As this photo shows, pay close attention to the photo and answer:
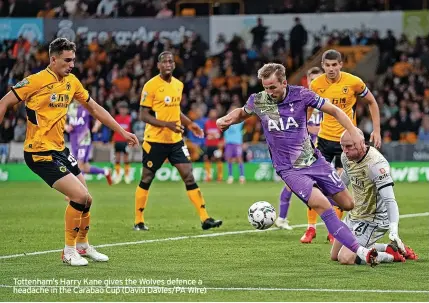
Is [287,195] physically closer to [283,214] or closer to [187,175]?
[283,214]

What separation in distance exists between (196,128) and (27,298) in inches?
252

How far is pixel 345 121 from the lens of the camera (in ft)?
32.2

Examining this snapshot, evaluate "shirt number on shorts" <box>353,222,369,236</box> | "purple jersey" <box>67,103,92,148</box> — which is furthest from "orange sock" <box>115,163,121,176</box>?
"shirt number on shorts" <box>353,222,369,236</box>

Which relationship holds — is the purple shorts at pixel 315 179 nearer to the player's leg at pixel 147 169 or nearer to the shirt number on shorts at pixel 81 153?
the player's leg at pixel 147 169

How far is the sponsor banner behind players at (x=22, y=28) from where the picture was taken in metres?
A: 32.1

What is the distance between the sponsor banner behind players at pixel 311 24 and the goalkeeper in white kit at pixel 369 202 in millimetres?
22421

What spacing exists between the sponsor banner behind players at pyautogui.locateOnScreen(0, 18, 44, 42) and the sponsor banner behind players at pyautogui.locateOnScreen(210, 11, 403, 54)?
19.7 ft

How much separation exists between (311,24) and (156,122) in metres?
19.5

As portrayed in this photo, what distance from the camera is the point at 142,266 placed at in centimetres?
1043

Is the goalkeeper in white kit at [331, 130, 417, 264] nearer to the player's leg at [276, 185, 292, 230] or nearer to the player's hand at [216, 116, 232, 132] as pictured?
the player's hand at [216, 116, 232, 132]

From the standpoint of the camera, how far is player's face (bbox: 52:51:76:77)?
406 inches

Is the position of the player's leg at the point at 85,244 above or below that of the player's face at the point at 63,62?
below

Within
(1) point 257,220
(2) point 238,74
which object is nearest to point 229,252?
(1) point 257,220

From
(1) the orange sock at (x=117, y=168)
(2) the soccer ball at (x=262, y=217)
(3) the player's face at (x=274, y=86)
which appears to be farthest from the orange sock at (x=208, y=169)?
(3) the player's face at (x=274, y=86)
